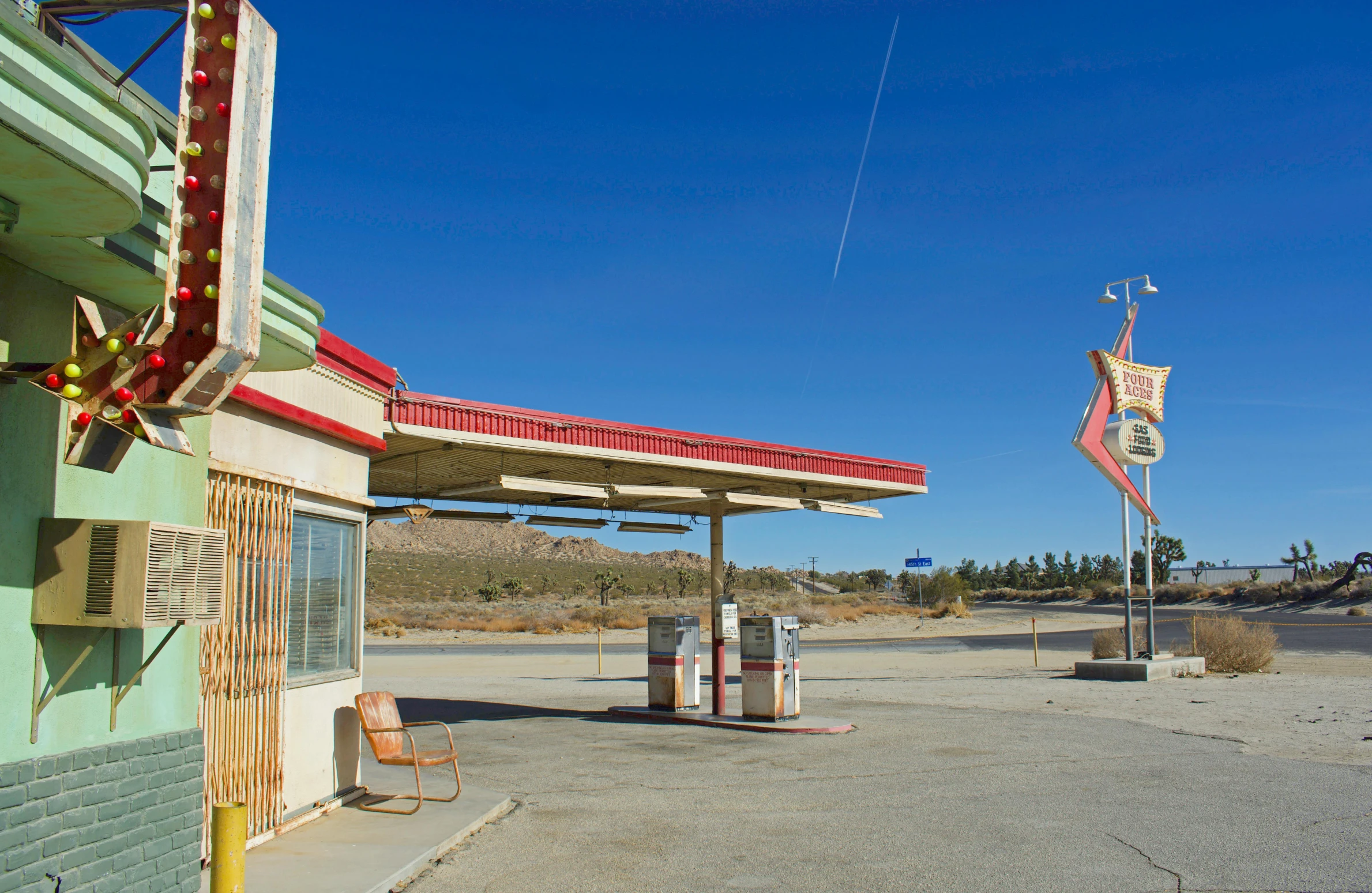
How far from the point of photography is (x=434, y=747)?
13.3 m

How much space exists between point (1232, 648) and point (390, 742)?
22.3 meters

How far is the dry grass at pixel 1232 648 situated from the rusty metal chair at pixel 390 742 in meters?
21.1

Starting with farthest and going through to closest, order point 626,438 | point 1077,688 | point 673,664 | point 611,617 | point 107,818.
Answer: point 611,617, point 1077,688, point 673,664, point 626,438, point 107,818

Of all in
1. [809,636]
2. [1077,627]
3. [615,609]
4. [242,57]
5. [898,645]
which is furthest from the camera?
[615,609]

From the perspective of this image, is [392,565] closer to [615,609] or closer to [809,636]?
[615,609]

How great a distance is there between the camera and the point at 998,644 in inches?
1587

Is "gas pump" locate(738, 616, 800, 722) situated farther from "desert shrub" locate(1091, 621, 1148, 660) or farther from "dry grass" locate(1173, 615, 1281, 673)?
"desert shrub" locate(1091, 621, 1148, 660)

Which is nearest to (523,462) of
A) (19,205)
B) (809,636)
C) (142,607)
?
(142,607)

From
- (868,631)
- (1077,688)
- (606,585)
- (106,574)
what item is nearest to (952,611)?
(868,631)

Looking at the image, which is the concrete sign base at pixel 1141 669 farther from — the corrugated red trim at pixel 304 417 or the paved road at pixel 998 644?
the corrugated red trim at pixel 304 417

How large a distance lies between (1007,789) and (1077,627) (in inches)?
1831

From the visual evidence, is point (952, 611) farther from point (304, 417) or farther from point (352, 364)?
point (304, 417)

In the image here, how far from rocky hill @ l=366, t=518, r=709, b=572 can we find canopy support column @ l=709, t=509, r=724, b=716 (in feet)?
394

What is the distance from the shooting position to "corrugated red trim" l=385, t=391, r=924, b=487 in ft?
36.0
